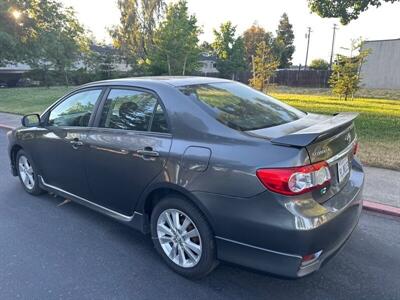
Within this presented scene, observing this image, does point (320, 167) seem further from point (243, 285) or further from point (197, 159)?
point (243, 285)

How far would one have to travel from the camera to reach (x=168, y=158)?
282 cm

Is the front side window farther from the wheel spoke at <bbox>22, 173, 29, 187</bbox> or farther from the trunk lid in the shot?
the wheel spoke at <bbox>22, 173, 29, 187</bbox>

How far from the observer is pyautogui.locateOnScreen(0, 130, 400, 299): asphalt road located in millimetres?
2715

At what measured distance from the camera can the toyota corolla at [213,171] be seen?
2338 millimetres

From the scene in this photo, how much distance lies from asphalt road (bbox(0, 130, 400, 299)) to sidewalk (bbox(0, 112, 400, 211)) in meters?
0.43

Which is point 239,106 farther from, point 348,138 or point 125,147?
point 125,147

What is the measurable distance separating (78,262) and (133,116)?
142 centimetres

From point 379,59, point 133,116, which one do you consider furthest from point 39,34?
point 379,59

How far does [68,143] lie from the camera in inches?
150

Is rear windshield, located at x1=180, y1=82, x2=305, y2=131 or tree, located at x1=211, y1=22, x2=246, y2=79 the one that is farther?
tree, located at x1=211, y1=22, x2=246, y2=79

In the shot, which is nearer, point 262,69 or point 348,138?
point 348,138

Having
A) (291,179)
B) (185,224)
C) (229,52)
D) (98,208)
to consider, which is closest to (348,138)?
(291,179)

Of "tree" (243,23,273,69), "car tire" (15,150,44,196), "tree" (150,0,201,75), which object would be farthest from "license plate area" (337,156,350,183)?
"tree" (243,23,273,69)

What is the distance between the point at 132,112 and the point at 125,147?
355mm
